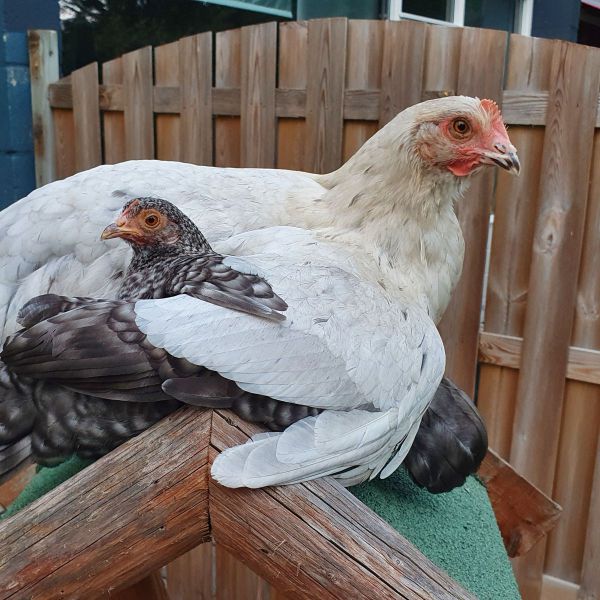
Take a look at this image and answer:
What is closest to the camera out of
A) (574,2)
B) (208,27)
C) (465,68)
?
(465,68)

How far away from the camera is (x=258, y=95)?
215 cm

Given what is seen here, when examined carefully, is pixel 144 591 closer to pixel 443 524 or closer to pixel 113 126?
pixel 443 524

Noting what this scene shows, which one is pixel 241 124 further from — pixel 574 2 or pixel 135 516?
pixel 574 2

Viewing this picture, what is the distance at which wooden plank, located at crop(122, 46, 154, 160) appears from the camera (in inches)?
92.3

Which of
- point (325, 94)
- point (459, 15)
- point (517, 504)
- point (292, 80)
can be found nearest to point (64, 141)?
point (292, 80)

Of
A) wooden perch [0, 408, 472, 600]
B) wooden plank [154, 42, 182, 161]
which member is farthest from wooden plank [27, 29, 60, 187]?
wooden perch [0, 408, 472, 600]

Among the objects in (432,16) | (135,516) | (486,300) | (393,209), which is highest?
(432,16)

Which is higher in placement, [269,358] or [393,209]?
[393,209]

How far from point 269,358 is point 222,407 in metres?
0.08

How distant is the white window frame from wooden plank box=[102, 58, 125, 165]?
5.05 ft

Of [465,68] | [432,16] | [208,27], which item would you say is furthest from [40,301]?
[432,16]

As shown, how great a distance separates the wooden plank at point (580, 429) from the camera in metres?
1.89

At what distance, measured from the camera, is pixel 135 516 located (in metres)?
0.69

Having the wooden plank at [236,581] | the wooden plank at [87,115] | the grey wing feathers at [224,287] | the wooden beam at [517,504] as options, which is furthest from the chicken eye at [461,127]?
the wooden plank at [87,115]
